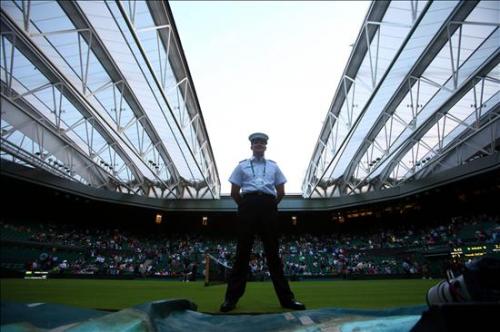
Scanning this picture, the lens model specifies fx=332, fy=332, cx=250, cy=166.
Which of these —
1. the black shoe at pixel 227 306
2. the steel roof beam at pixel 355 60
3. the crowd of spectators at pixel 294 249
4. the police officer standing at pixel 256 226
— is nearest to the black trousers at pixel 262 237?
the police officer standing at pixel 256 226

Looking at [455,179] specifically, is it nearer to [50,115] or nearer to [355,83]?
[355,83]

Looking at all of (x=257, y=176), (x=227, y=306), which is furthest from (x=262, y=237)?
(x=227, y=306)

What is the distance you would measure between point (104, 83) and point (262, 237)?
48.1 ft

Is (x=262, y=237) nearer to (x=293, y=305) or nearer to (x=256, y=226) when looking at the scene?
(x=256, y=226)

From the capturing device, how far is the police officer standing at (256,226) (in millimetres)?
3492

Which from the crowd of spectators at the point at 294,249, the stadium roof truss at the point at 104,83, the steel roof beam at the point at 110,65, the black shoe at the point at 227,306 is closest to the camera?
the black shoe at the point at 227,306

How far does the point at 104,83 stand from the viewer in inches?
615

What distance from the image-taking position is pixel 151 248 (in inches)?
1310

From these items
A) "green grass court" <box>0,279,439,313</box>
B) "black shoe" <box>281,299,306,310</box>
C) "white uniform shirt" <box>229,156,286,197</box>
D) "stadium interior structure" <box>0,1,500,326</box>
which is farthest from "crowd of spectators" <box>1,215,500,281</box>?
"black shoe" <box>281,299,306,310</box>

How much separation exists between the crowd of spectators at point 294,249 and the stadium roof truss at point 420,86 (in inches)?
225

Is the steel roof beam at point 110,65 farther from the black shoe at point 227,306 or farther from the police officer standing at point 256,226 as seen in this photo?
the black shoe at point 227,306

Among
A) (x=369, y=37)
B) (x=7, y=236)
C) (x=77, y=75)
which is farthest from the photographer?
(x=77, y=75)

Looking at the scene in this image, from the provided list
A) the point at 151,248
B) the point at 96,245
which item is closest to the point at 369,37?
the point at 96,245

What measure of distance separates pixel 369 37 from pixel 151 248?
28.1 metres
